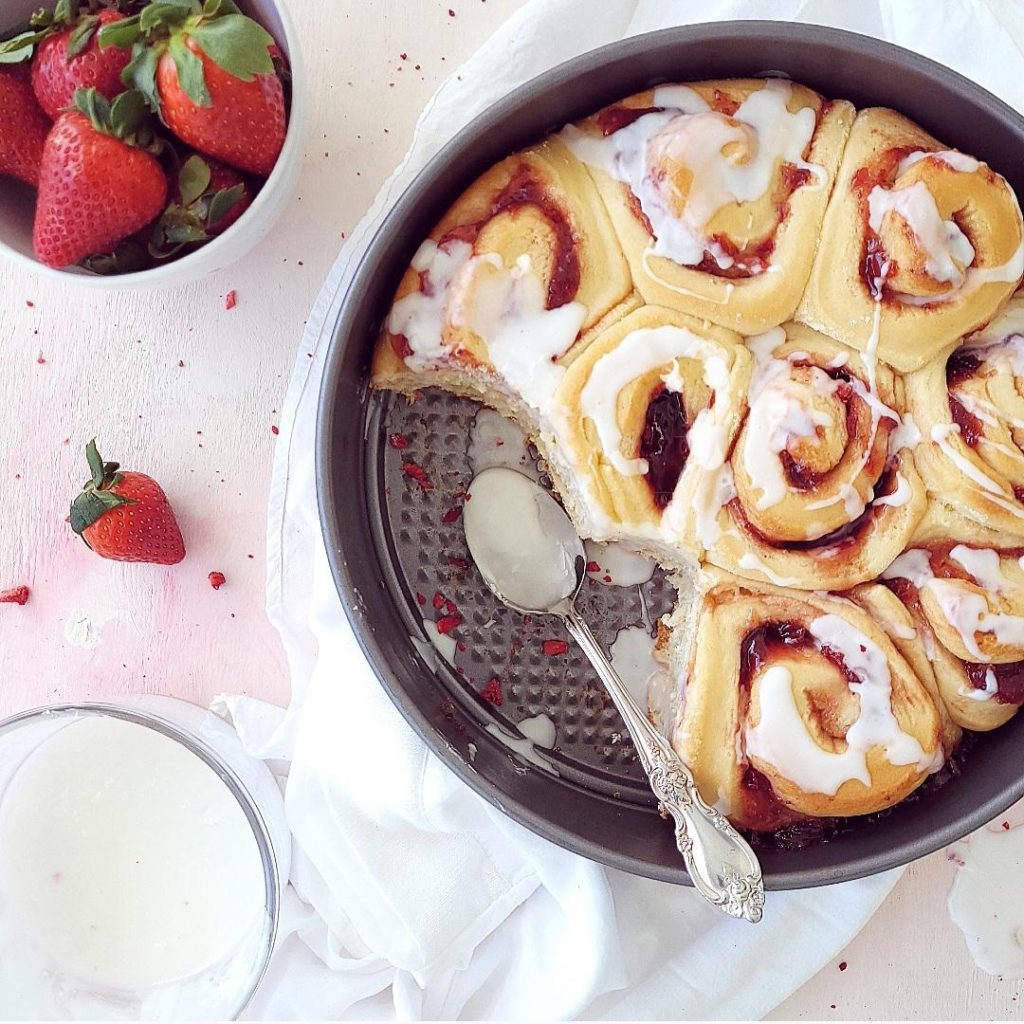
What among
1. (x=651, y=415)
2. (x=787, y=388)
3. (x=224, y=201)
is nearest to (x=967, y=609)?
(x=787, y=388)

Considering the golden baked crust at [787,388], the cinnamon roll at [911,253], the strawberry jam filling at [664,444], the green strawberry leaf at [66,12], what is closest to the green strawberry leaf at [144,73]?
the green strawberry leaf at [66,12]

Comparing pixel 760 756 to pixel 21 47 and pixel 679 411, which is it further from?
pixel 21 47

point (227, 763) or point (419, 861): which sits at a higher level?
point (227, 763)

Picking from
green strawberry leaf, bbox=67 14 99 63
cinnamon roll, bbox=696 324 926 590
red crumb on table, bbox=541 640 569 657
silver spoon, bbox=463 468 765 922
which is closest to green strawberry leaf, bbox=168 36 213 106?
green strawberry leaf, bbox=67 14 99 63

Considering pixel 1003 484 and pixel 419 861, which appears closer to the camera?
pixel 1003 484

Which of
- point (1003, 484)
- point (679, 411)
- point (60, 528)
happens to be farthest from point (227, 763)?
point (1003, 484)

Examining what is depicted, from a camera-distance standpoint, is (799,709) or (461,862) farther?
(461,862)

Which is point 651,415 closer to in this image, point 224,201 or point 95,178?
point 224,201
